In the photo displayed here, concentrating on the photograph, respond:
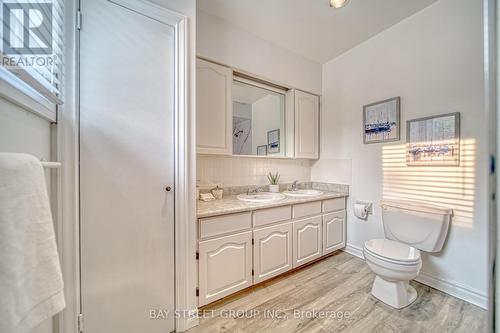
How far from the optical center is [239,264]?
5.12 ft

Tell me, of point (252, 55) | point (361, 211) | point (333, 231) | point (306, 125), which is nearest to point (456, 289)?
point (361, 211)

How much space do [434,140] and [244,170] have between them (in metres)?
1.81

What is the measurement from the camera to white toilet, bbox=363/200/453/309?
1438 mm

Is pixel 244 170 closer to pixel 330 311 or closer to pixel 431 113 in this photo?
pixel 330 311

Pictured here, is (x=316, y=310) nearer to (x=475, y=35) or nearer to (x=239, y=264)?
(x=239, y=264)

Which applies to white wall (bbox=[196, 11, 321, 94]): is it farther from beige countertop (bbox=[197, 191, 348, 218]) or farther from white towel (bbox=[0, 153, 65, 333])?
white towel (bbox=[0, 153, 65, 333])

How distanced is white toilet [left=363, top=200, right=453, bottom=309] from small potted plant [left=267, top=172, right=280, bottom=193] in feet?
3.46

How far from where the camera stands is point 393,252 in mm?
1580

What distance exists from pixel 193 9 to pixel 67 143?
3.82ft

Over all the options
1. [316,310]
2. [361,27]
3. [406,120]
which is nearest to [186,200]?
[316,310]

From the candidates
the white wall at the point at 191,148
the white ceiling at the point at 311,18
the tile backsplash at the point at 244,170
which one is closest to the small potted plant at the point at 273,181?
the tile backsplash at the point at 244,170

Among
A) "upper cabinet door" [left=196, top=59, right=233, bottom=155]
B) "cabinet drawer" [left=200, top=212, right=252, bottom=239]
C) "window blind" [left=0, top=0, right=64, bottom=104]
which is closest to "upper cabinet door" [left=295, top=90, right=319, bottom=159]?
"upper cabinet door" [left=196, top=59, right=233, bottom=155]

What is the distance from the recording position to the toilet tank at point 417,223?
62.9 inches

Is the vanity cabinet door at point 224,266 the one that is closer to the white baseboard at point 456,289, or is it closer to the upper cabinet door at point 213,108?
the upper cabinet door at point 213,108
